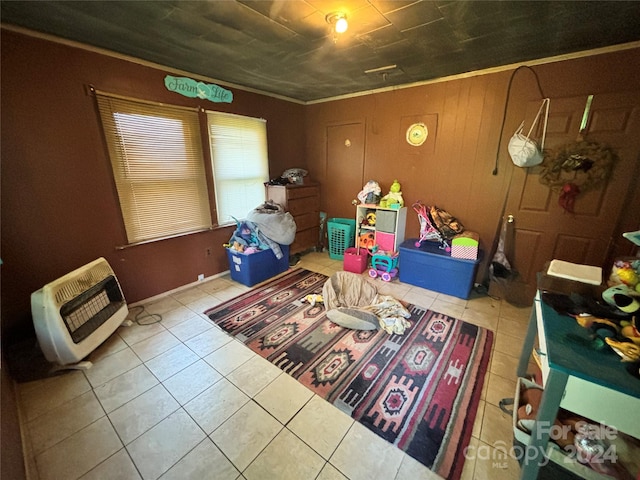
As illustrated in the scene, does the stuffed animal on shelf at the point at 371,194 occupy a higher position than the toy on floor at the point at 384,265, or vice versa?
the stuffed animal on shelf at the point at 371,194

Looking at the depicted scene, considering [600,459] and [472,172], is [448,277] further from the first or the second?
[600,459]

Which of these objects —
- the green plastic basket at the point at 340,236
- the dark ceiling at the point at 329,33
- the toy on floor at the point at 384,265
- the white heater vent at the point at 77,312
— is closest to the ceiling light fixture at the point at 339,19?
the dark ceiling at the point at 329,33

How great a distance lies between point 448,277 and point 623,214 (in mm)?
1471

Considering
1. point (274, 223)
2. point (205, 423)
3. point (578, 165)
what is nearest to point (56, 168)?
point (274, 223)

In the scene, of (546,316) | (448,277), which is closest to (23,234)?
(546,316)

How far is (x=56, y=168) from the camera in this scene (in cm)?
196

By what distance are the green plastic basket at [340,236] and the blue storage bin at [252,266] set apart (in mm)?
899

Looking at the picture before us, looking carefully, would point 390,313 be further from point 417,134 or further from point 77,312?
point 77,312

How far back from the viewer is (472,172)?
2.74 meters

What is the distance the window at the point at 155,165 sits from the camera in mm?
2229

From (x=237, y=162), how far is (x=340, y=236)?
176 centimetres

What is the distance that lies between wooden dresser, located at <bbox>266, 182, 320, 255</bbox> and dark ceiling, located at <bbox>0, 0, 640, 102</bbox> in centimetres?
141

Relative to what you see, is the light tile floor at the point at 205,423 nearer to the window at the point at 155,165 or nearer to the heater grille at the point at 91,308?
the heater grille at the point at 91,308

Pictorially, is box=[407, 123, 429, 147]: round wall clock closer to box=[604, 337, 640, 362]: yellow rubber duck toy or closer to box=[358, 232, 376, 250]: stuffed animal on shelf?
box=[358, 232, 376, 250]: stuffed animal on shelf
